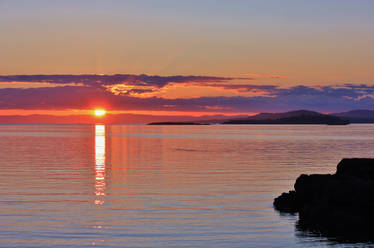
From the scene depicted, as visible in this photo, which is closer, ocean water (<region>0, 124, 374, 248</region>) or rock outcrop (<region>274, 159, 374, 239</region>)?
ocean water (<region>0, 124, 374, 248</region>)

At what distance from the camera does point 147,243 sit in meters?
23.6

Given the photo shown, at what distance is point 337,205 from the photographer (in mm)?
28484

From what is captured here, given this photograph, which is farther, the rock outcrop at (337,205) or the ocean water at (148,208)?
the rock outcrop at (337,205)

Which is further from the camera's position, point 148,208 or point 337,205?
point 148,208

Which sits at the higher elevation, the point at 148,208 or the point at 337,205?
the point at 337,205

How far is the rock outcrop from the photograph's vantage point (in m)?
26.9

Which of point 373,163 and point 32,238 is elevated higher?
point 373,163

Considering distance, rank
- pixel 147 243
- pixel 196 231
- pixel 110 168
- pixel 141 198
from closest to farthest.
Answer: pixel 147 243
pixel 196 231
pixel 141 198
pixel 110 168

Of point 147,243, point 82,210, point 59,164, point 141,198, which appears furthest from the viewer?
point 59,164

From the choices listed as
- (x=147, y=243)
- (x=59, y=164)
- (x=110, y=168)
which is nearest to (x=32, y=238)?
(x=147, y=243)

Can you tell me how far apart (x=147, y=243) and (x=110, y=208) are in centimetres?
938

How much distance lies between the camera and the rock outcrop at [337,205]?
88.1 ft

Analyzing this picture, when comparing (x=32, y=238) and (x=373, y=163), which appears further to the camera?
(x=373, y=163)

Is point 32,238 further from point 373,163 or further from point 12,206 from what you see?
point 373,163
